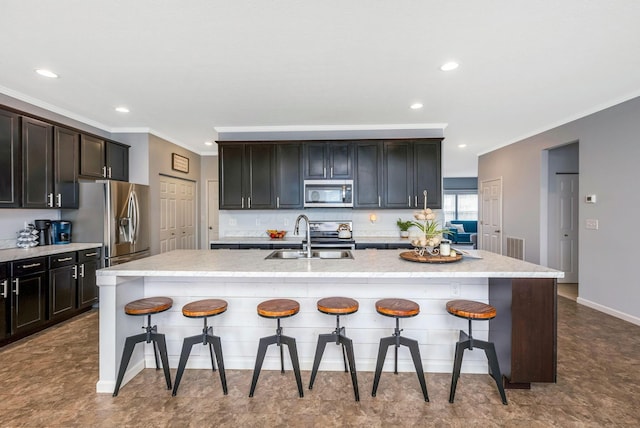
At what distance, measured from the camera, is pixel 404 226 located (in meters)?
4.92

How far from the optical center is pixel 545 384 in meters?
2.35

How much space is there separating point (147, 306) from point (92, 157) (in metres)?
3.19

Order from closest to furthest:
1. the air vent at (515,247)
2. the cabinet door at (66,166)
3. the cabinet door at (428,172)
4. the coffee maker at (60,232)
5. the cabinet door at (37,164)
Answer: the cabinet door at (37,164) < the cabinet door at (66,166) < the coffee maker at (60,232) < the cabinet door at (428,172) < the air vent at (515,247)

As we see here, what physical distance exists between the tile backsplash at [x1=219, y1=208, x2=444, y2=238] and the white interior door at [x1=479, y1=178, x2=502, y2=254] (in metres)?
2.37

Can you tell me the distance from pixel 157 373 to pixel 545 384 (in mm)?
2977

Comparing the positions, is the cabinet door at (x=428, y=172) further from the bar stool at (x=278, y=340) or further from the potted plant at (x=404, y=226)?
the bar stool at (x=278, y=340)

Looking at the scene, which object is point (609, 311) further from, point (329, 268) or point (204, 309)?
point (204, 309)

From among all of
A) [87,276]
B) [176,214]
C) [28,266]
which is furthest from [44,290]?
[176,214]

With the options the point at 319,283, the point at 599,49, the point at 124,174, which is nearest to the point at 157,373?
the point at 319,283

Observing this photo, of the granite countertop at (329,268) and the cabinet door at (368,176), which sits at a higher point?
the cabinet door at (368,176)

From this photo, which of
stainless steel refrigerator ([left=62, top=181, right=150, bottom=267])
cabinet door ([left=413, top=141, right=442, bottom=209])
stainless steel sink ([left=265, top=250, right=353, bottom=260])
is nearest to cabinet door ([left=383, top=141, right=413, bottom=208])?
cabinet door ([left=413, top=141, right=442, bottom=209])

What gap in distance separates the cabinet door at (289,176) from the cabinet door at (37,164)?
2814 mm

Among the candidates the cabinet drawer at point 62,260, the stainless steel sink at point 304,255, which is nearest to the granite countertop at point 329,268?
the stainless steel sink at point 304,255

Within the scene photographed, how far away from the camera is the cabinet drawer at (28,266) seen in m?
3.11
